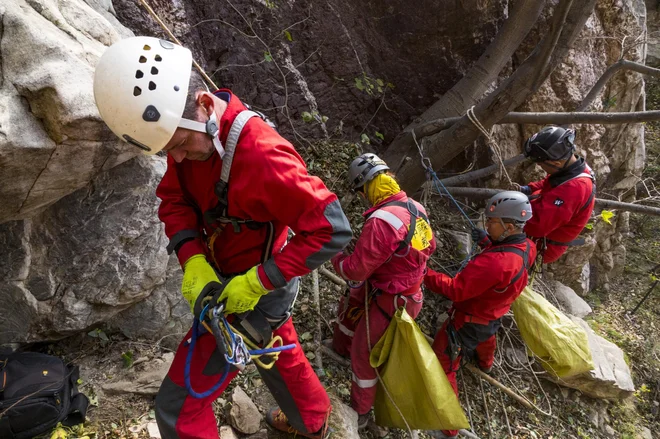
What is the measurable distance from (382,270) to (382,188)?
705mm

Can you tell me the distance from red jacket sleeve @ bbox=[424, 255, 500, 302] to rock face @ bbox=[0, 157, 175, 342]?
2583 millimetres

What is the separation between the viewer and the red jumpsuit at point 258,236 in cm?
179

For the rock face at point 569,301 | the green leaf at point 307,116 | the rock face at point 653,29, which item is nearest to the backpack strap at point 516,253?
the green leaf at point 307,116

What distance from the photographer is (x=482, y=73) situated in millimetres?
5000

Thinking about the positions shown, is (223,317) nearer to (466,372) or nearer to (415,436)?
(415,436)

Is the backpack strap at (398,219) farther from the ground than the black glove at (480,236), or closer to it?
farther from the ground

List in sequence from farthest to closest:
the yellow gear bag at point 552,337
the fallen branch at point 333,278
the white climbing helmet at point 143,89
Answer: the fallen branch at point 333,278 < the yellow gear bag at point 552,337 < the white climbing helmet at point 143,89

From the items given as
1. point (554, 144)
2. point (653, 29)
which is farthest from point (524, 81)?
point (653, 29)

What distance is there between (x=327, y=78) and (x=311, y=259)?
4.24 m

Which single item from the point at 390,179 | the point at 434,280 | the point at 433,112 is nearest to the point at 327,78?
the point at 433,112

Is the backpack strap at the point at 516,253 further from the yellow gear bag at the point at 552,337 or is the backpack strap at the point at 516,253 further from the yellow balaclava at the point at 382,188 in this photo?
the yellow balaclava at the point at 382,188

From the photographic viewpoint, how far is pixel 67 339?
2961 millimetres

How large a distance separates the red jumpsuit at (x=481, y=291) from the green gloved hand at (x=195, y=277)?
2.29m

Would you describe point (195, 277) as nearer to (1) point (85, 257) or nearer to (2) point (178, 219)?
(2) point (178, 219)
